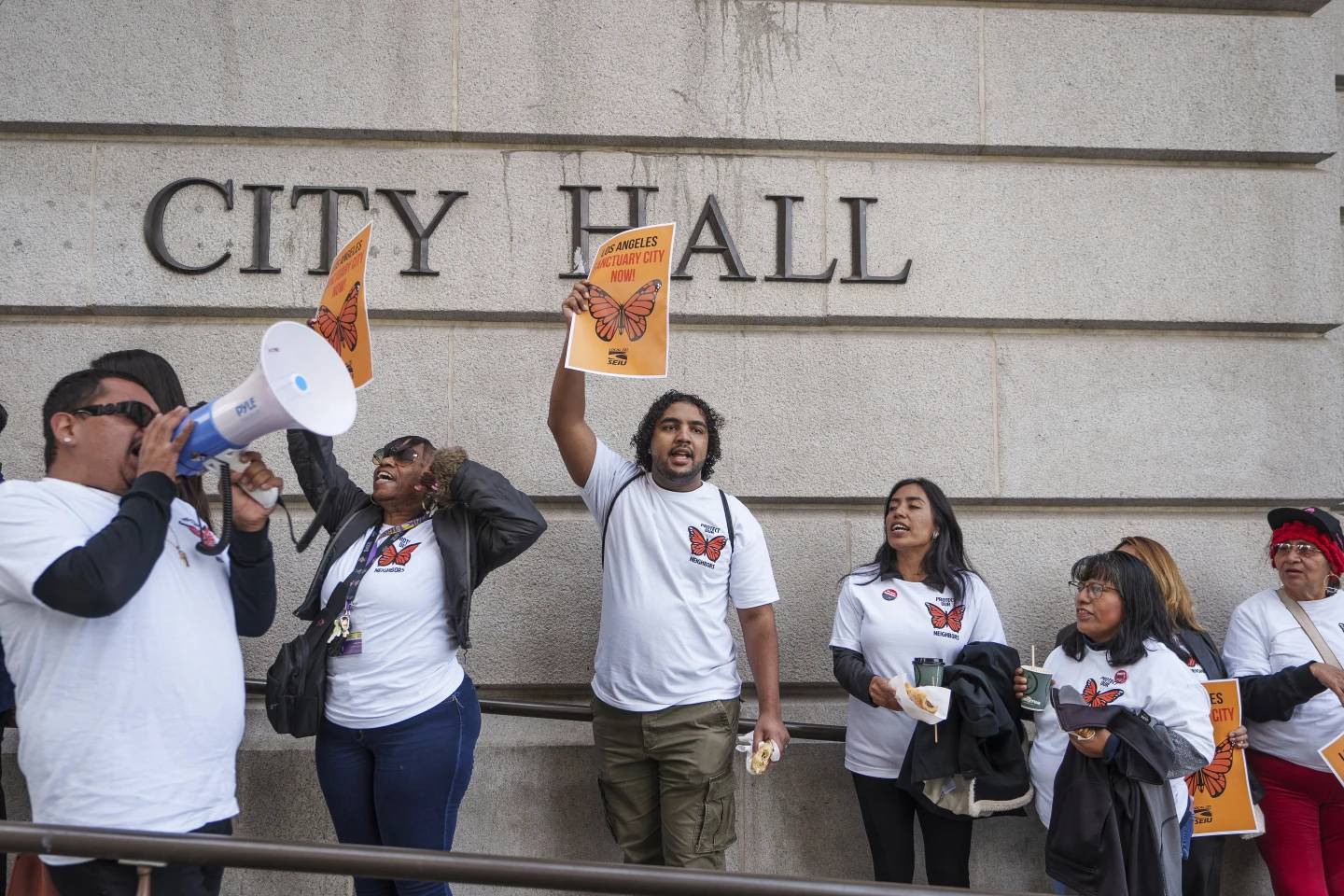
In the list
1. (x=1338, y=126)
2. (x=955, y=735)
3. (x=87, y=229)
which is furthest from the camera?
(x=1338, y=126)

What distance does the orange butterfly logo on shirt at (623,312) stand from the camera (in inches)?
146

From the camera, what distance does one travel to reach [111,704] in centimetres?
237

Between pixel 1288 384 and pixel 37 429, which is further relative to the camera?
pixel 1288 384

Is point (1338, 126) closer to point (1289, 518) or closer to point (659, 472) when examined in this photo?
point (1289, 518)

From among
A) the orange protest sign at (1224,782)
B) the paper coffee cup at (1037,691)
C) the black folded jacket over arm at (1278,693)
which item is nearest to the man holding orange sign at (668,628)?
the paper coffee cup at (1037,691)

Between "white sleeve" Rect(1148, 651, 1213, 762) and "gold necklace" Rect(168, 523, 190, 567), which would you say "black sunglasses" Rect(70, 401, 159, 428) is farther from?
"white sleeve" Rect(1148, 651, 1213, 762)

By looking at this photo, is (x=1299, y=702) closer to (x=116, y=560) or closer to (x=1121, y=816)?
(x=1121, y=816)

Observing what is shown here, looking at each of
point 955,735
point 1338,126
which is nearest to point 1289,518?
point 955,735

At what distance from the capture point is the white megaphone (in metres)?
2.39

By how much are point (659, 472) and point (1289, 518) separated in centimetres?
278

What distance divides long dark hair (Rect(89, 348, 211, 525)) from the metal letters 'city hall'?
215 centimetres

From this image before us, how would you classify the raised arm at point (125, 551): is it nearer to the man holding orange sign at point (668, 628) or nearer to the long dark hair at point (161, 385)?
the long dark hair at point (161, 385)

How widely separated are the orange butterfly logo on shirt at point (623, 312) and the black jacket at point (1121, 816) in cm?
199

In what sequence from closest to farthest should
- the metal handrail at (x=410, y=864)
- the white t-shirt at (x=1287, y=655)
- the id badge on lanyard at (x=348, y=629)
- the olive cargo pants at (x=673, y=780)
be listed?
the metal handrail at (x=410, y=864) < the id badge on lanyard at (x=348, y=629) < the olive cargo pants at (x=673, y=780) < the white t-shirt at (x=1287, y=655)
